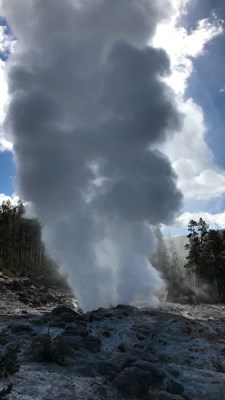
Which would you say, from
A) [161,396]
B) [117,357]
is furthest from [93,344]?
[161,396]

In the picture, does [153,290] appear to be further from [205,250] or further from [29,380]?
[205,250]

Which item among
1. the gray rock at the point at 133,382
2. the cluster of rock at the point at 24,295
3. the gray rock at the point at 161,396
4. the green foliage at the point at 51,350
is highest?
the cluster of rock at the point at 24,295

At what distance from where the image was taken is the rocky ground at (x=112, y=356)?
34.4 feet

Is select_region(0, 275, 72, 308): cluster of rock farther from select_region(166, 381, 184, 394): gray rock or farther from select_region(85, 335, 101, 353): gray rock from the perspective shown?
select_region(166, 381, 184, 394): gray rock

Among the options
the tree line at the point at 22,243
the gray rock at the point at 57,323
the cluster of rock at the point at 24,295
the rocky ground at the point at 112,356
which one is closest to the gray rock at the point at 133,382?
the rocky ground at the point at 112,356

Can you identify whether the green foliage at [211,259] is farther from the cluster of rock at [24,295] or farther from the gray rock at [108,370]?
the gray rock at [108,370]

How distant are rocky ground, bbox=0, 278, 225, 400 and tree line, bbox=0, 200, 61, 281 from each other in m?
35.2

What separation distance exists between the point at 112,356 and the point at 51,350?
2.46m

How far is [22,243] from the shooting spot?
75.8 m

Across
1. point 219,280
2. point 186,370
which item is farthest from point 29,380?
point 219,280

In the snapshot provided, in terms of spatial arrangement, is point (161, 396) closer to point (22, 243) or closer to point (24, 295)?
point (24, 295)

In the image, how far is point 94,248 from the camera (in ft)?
89.8

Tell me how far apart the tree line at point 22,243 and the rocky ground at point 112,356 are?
115 feet

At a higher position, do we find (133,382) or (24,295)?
(24,295)
